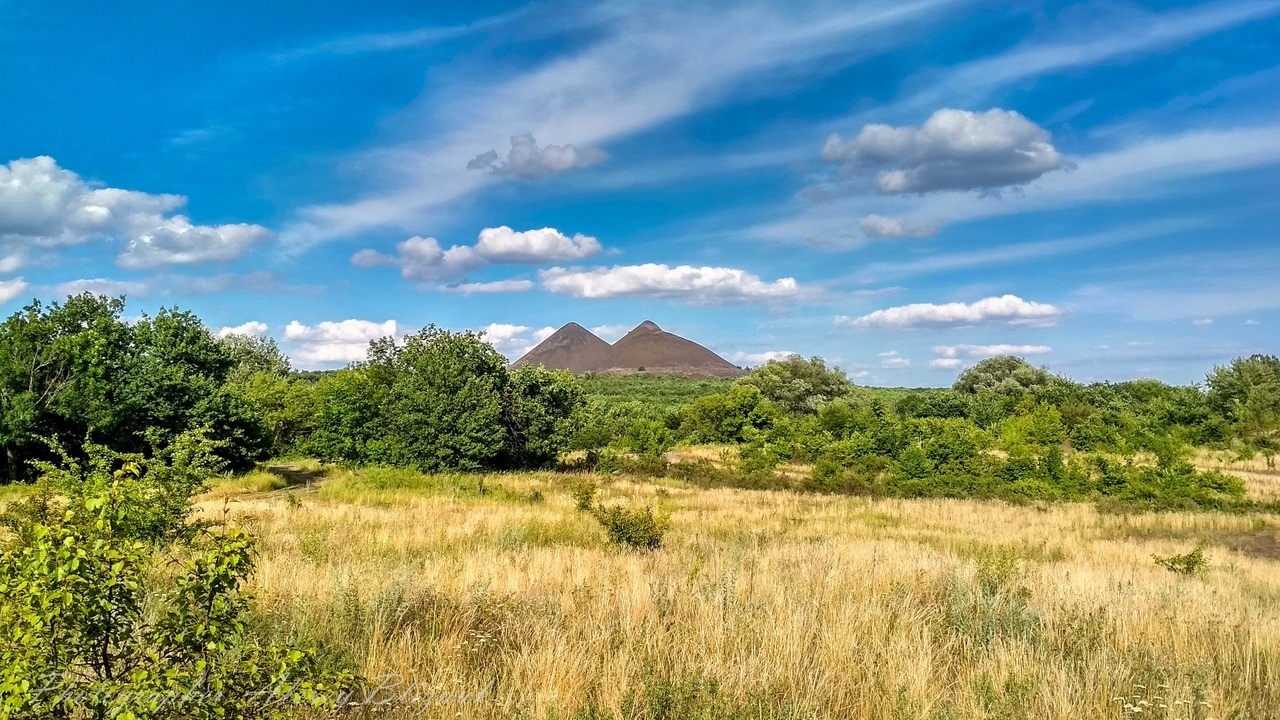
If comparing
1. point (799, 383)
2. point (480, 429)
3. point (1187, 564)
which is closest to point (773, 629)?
point (1187, 564)

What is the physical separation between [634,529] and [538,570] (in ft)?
15.0

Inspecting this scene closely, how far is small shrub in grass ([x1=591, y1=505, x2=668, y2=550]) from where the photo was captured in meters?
12.7

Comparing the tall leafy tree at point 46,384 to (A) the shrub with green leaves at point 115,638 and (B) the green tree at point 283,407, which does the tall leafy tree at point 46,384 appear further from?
(A) the shrub with green leaves at point 115,638

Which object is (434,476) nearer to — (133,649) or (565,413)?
(565,413)

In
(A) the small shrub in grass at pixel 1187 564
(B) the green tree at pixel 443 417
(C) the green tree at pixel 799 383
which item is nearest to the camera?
(A) the small shrub in grass at pixel 1187 564

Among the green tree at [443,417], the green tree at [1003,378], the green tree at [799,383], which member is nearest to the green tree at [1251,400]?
the green tree at [1003,378]

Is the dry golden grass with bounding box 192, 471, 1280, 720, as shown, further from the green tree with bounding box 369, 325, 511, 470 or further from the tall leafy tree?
the tall leafy tree

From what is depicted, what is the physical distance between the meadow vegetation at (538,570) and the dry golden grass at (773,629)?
4cm

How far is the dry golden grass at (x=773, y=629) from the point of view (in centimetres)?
460

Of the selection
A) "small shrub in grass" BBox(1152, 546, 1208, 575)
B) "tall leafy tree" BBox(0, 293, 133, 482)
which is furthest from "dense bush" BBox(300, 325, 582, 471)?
"small shrub in grass" BBox(1152, 546, 1208, 575)

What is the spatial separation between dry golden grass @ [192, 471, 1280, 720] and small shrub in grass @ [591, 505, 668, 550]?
3.52ft

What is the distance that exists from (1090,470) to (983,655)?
32.3m

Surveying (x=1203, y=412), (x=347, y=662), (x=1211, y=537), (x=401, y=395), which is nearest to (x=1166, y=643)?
(x=347, y=662)

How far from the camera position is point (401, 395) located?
100 feet
